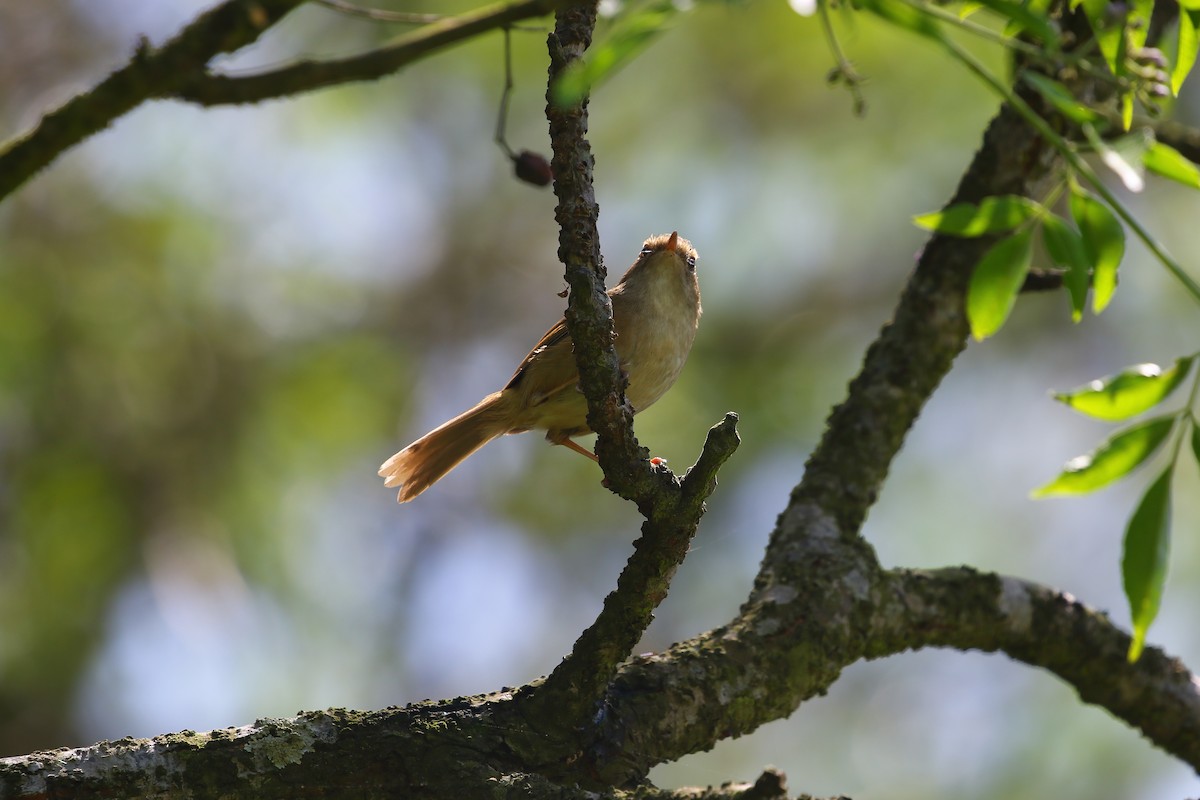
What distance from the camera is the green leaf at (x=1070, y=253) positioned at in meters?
1.94

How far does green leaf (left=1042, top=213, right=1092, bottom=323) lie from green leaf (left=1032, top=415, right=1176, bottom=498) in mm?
275

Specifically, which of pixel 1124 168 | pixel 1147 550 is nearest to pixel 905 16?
pixel 1124 168

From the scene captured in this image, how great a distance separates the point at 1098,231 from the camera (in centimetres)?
191

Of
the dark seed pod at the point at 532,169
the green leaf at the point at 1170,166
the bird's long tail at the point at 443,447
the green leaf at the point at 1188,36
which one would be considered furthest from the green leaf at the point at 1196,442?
the bird's long tail at the point at 443,447

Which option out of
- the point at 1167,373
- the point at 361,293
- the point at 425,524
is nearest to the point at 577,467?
the point at 425,524

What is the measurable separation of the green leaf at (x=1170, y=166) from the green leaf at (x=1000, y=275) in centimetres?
22

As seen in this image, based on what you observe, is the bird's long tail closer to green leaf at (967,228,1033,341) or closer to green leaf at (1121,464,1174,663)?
green leaf at (967,228,1033,341)

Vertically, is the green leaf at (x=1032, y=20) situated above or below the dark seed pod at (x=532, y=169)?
below

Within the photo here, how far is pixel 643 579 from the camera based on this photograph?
2.79 m

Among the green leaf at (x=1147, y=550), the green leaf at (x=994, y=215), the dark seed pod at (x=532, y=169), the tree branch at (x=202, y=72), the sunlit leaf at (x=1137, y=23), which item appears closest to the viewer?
the green leaf at (x=1147, y=550)

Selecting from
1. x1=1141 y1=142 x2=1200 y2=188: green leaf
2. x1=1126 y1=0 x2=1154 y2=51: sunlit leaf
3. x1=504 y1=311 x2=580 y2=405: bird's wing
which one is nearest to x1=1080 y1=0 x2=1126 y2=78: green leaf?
x1=1126 y1=0 x2=1154 y2=51: sunlit leaf

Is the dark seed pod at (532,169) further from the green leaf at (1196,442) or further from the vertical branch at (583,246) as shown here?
the green leaf at (1196,442)

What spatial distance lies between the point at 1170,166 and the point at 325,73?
151 cm

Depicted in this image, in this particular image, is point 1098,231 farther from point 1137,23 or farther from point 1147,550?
point 1137,23
